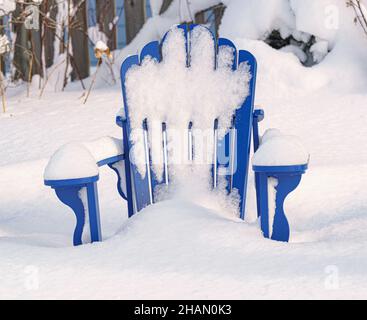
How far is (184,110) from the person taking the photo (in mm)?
2764

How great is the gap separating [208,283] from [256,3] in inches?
115

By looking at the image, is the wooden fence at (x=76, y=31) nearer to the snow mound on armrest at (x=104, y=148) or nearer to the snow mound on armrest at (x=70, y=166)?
the snow mound on armrest at (x=104, y=148)

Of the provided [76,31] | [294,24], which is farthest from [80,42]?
[294,24]

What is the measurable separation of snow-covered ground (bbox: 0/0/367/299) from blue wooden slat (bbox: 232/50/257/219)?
0.43ft

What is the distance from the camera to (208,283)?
1.93 meters

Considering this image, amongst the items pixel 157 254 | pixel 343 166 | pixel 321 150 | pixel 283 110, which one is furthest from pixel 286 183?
pixel 283 110

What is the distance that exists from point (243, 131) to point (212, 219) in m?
0.43

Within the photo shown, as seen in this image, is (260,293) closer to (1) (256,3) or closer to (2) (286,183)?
(2) (286,183)

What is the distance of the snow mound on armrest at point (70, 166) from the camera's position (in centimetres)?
226

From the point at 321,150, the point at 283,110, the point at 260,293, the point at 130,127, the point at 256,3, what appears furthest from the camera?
the point at 256,3

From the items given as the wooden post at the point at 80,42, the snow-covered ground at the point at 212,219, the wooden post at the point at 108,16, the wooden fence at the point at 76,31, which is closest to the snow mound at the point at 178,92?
the snow-covered ground at the point at 212,219

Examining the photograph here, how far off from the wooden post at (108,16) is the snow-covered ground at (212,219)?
51cm

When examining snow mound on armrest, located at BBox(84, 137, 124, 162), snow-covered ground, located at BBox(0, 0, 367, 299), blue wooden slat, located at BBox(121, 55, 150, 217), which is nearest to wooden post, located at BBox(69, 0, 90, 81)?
snow-covered ground, located at BBox(0, 0, 367, 299)

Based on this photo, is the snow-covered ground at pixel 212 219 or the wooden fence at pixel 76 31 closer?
the snow-covered ground at pixel 212 219
